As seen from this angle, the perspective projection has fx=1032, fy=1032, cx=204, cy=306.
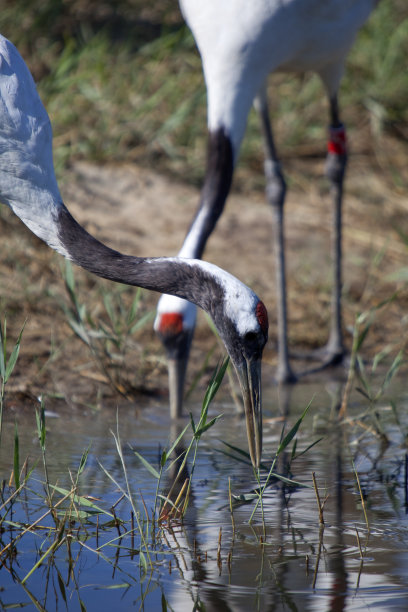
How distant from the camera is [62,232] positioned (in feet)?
11.6

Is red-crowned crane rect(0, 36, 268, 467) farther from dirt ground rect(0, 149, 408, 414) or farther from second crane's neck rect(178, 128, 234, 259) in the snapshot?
dirt ground rect(0, 149, 408, 414)

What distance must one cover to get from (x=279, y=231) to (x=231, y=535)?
8.74ft

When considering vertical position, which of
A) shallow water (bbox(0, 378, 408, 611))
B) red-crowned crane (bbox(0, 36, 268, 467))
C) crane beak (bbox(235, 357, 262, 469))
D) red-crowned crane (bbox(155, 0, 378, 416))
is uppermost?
red-crowned crane (bbox(155, 0, 378, 416))

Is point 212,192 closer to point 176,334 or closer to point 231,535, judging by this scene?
point 176,334

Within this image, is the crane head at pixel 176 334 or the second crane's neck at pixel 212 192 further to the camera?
the second crane's neck at pixel 212 192

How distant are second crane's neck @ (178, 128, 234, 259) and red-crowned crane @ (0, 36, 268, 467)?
866mm

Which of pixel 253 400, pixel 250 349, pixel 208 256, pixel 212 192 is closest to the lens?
pixel 250 349

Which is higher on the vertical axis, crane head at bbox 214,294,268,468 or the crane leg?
the crane leg

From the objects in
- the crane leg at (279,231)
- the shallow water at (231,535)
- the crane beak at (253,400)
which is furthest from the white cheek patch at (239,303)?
the crane leg at (279,231)

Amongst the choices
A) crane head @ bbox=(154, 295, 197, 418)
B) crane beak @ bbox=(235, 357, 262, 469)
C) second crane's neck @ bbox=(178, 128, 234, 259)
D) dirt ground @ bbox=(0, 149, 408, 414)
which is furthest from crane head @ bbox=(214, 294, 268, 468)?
dirt ground @ bbox=(0, 149, 408, 414)

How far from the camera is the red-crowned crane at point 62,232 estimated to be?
Answer: 3328mm

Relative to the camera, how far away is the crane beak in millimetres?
3367

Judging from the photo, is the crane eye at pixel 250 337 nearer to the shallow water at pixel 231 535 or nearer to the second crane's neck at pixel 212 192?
the shallow water at pixel 231 535

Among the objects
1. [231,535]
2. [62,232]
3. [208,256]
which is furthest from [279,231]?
[231,535]
